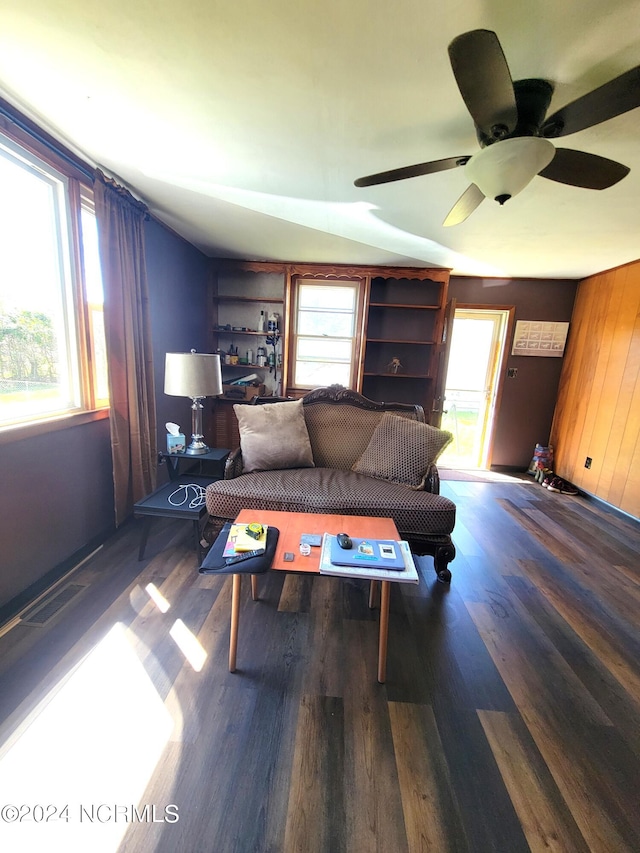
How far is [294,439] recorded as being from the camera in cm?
247

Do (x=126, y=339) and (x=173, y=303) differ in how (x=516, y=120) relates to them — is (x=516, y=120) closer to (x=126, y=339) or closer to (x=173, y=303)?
(x=126, y=339)

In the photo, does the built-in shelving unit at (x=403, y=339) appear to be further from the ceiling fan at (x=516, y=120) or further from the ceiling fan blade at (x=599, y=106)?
the ceiling fan blade at (x=599, y=106)

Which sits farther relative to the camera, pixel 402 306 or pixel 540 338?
pixel 540 338

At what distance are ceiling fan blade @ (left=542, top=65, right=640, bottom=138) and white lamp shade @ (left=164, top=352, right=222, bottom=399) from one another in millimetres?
2076

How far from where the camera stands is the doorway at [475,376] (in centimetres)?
417

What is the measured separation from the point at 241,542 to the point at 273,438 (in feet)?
3.48

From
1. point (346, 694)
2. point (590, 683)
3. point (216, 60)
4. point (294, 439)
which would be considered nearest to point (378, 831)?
point (346, 694)

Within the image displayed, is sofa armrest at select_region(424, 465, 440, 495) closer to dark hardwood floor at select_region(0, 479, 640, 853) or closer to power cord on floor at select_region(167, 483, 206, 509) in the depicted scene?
dark hardwood floor at select_region(0, 479, 640, 853)

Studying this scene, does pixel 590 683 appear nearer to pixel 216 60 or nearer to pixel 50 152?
pixel 216 60

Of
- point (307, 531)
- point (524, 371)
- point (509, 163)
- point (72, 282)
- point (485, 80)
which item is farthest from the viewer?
point (524, 371)

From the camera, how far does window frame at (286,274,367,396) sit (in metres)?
3.83

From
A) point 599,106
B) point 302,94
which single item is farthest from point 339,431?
point 599,106

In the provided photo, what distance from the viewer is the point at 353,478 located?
2.35 m

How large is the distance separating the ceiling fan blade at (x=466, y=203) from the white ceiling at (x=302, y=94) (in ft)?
0.78
